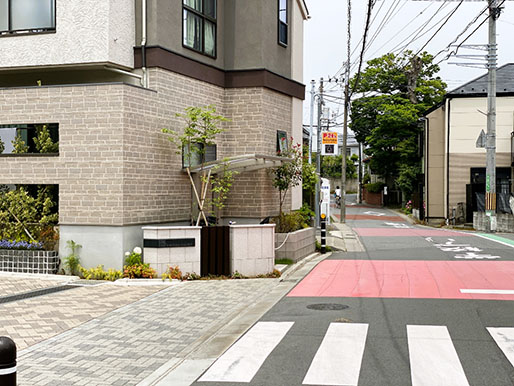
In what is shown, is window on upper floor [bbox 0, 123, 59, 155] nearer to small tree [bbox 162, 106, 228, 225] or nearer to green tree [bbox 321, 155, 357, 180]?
small tree [bbox 162, 106, 228, 225]

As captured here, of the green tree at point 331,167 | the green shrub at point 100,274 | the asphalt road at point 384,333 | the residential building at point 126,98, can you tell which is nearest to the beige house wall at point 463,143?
the residential building at point 126,98

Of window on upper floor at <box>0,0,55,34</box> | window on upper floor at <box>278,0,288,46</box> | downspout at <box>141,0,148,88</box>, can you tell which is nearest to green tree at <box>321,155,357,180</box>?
window on upper floor at <box>278,0,288,46</box>

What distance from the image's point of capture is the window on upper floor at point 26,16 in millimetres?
14422

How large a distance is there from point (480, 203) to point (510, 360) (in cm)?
2944

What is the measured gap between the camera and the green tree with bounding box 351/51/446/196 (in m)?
50.8

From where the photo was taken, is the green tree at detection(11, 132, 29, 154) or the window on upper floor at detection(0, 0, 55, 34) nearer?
the green tree at detection(11, 132, 29, 154)

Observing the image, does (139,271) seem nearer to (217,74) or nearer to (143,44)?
(143,44)

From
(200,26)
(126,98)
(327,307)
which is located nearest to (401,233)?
(200,26)

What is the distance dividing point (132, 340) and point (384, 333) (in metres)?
3.51

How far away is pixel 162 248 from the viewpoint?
43.0ft

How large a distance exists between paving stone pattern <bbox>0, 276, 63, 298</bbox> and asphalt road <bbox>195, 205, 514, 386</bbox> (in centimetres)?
505

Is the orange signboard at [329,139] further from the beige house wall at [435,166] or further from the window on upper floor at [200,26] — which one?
the window on upper floor at [200,26]

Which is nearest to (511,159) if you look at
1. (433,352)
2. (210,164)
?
(210,164)

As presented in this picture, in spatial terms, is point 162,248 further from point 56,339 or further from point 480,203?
point 480,203
